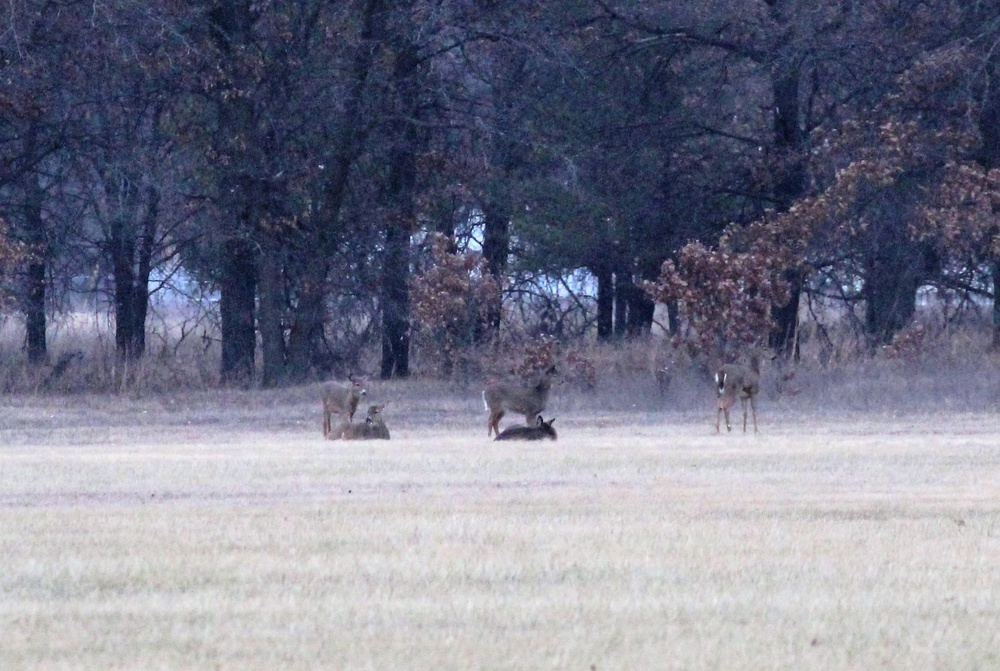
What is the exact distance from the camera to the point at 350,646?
7.44 meters

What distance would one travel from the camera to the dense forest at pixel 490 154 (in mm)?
27266

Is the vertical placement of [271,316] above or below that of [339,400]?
above

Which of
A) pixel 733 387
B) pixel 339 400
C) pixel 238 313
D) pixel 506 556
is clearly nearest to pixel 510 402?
pixel 339 400

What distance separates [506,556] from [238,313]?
21.1 meters

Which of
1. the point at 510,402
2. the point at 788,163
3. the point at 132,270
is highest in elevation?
the point at 788,163

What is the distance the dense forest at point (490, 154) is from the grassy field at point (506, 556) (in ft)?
32.8

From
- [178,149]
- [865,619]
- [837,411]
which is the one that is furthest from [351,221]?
[865,619]

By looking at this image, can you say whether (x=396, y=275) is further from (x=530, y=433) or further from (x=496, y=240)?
(x=530, y=433)

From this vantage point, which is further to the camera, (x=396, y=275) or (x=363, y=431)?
(x=396, y=275)

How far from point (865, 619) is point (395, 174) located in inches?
889

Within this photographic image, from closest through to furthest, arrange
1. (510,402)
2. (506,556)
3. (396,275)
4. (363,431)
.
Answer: (506,556) < (363,431) < (510,402) < (396,275)

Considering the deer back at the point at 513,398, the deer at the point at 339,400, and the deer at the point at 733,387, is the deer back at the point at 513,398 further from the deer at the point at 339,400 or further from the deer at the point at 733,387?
the deer at the point at 733,387

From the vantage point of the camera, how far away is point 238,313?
1197 inches

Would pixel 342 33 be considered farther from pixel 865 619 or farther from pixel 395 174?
pixel 865 619
